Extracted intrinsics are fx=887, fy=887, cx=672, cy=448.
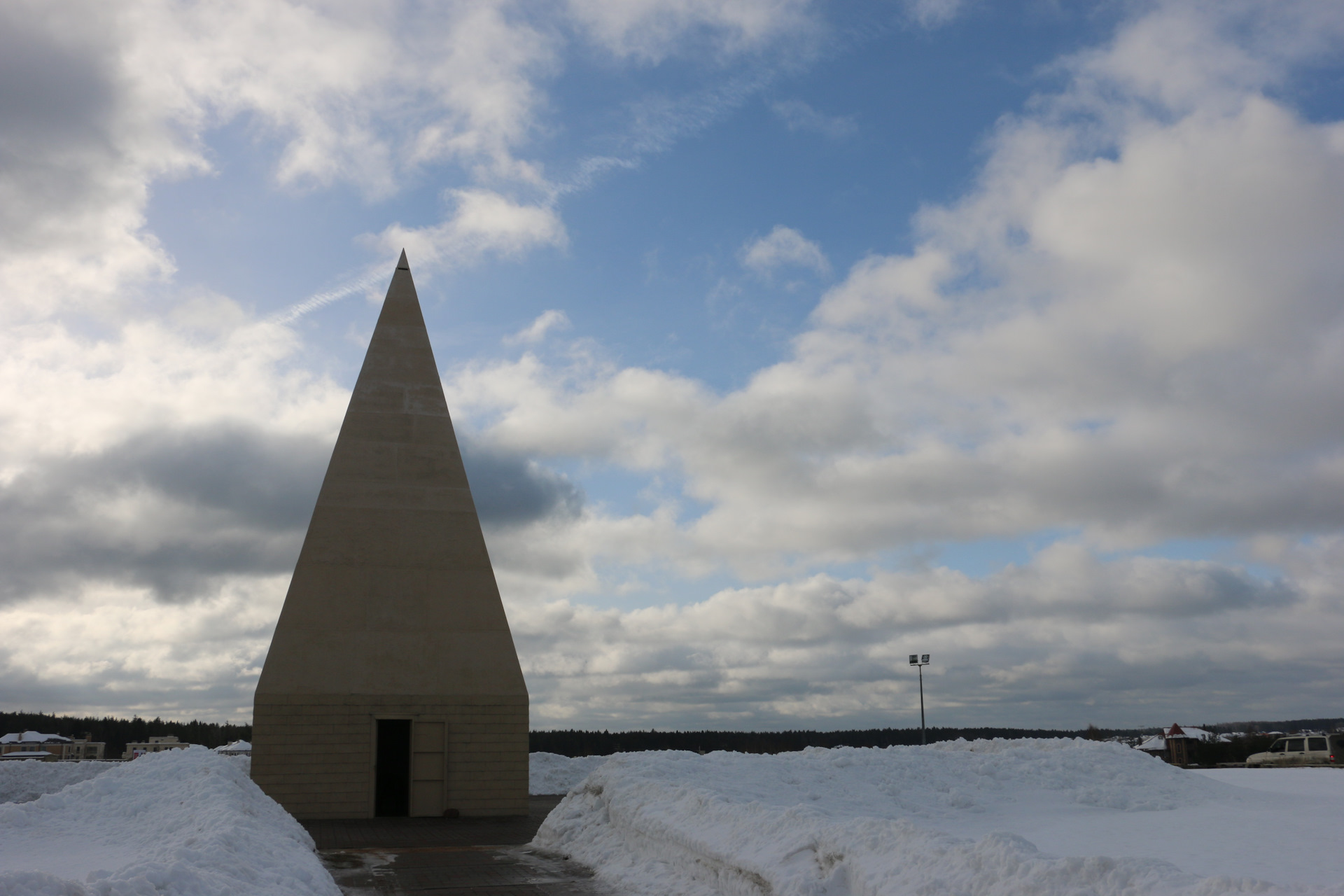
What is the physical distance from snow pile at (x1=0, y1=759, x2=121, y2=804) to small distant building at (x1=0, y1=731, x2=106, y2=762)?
29682 mm

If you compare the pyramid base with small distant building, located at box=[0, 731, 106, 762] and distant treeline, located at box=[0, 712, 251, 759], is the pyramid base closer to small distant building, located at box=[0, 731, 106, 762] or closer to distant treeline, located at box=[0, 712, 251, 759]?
small distant building, located at box=[0, 731, 106, 762]

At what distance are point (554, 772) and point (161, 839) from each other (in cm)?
1788

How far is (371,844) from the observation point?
15.0 metres

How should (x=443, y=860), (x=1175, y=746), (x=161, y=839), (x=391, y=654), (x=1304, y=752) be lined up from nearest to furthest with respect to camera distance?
1. (x=161, y=839)
2. (x=443, y=860)
3. (x=391, y=654)
4. (x=1304, y=752)
5. (x=1175, y=746)

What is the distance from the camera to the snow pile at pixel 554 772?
2694cm

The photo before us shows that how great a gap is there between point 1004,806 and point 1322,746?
1752 centimetres

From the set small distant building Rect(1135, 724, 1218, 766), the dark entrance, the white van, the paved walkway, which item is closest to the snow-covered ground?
the paved walkway

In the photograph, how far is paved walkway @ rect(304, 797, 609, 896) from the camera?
11.0m

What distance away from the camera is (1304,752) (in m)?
27.6

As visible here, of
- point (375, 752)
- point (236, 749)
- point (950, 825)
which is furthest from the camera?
point (236, 749)

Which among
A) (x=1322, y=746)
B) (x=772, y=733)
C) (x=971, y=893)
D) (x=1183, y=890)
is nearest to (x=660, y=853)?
(x=971, y=893)

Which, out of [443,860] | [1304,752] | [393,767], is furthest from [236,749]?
[1304,752]

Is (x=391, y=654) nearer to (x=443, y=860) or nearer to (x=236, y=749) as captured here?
(x=443, y=860)

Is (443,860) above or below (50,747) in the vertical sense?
above
